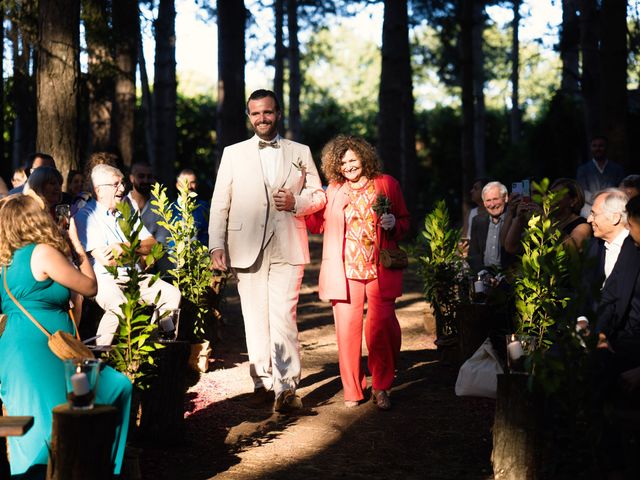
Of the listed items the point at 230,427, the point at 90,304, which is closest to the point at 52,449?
the point at 230,427

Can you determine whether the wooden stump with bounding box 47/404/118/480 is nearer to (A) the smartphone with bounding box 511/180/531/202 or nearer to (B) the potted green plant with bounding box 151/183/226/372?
(B) the potted green plant with bounding box 151/183/226/372

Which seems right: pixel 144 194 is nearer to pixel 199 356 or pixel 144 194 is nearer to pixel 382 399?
pixel 199 356

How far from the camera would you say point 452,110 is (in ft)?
133

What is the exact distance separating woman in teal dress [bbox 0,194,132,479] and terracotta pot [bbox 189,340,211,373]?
409cm

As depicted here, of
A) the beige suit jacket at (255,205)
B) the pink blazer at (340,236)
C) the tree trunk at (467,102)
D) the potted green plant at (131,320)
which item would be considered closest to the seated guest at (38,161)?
the beige suit jacket at (255,205)

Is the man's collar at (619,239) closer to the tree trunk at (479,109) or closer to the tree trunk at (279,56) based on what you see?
the tree trunk at (479,109)

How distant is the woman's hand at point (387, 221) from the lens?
7891 mm

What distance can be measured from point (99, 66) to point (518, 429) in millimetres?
12726

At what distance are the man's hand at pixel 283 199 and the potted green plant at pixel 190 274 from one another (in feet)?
6.55

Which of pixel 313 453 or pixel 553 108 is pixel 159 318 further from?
pixel 553 108

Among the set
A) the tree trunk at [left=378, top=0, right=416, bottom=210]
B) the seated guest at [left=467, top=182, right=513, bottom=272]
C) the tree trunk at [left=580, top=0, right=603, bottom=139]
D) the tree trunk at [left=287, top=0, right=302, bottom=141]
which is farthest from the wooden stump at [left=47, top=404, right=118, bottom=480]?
the tree trunk at [left=287, top=0, right=302, bottom=141]

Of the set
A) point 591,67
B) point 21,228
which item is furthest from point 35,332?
point 591,67

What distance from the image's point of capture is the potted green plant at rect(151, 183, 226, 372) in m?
9.57

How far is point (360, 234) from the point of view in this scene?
808 cm
